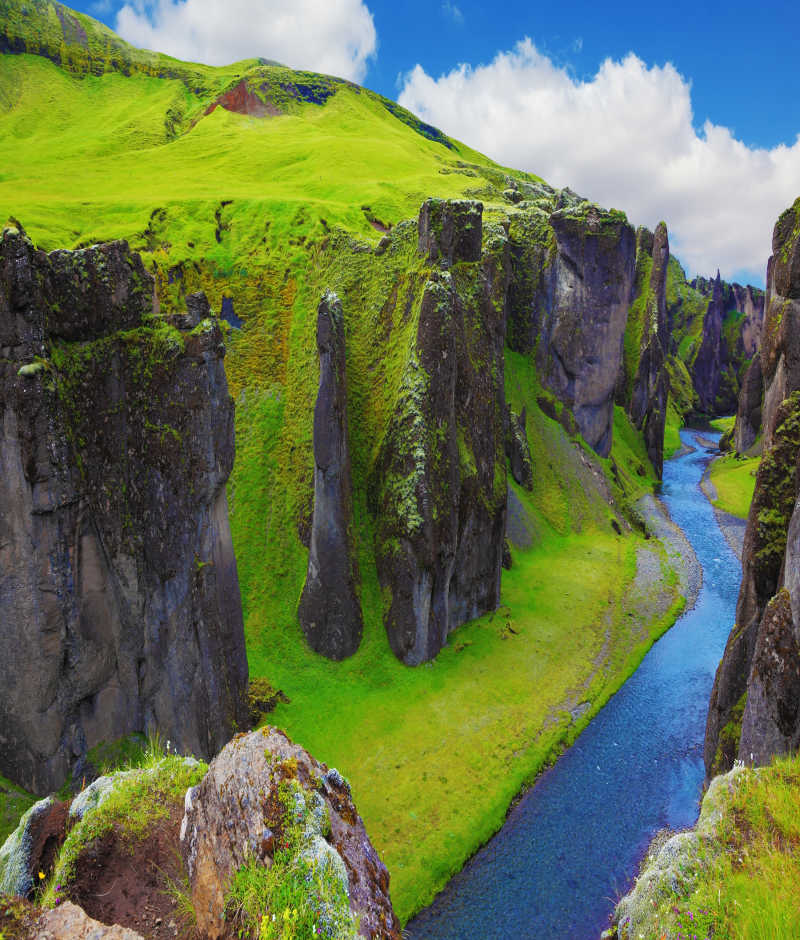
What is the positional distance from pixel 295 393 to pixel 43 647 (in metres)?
25.4

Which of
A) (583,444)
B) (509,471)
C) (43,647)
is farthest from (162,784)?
(583,444)

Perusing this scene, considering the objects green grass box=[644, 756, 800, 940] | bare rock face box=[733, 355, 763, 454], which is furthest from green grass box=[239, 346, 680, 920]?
bare rock face box=[733, 355, 763, 454]

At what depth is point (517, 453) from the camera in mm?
57344

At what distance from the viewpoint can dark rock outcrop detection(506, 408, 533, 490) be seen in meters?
57.3

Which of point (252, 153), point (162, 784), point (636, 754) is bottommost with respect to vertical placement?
point (636, 754)

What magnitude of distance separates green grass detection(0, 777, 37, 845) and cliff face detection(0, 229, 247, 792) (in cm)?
38

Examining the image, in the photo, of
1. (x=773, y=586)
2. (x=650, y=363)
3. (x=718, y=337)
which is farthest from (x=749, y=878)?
(x=718, y=337)

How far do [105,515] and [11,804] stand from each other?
349 inches

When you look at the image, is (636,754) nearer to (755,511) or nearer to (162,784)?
(755,511)

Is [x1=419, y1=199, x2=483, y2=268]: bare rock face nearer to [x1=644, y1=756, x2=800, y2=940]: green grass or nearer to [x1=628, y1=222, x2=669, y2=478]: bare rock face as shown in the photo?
[x1=644, y1=756, x2=800, y2=940]: green grass

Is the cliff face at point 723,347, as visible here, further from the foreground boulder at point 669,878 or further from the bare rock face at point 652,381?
the foreground boulder at point 669,878

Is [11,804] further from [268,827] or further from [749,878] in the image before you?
[749,878]

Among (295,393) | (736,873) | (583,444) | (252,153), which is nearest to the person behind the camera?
(736,873)

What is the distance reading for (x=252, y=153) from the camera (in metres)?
79.1
